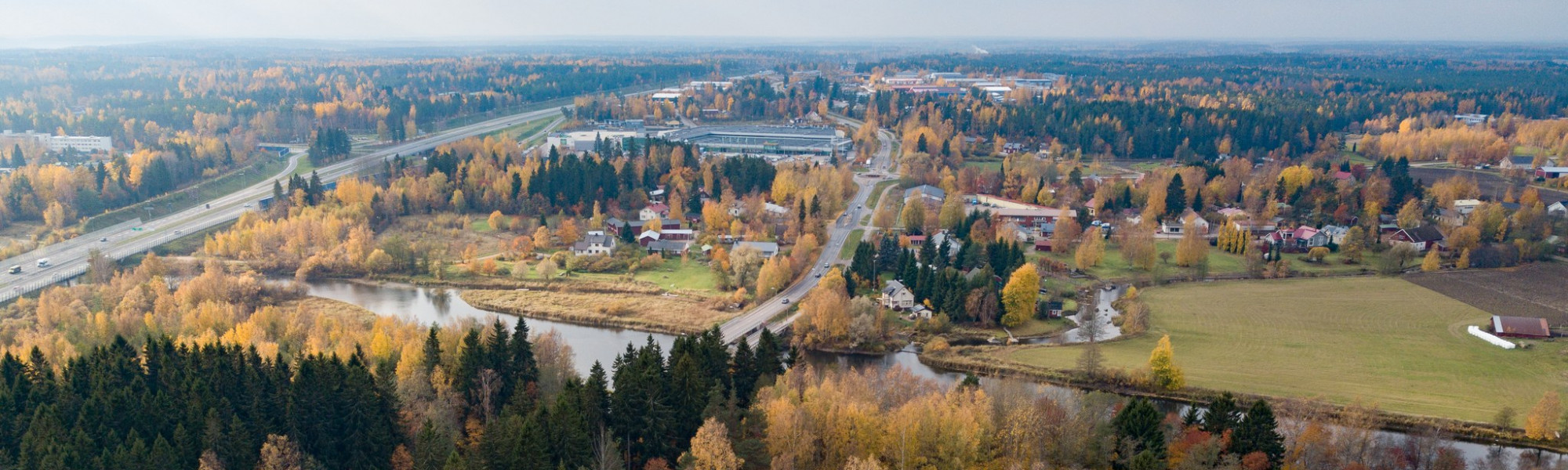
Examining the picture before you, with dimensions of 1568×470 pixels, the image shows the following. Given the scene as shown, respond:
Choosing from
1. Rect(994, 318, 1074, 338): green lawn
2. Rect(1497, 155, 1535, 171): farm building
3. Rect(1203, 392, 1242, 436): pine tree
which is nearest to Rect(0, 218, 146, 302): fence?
Rect(994, 318, 1074, 338): green lawn

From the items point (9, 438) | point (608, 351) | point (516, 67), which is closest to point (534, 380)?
point (608, 351)

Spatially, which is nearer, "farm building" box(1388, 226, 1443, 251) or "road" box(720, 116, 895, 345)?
"road" box(720, 116, 895, 345)

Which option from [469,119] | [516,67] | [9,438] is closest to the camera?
[9,438]

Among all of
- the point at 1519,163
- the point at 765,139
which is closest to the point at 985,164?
the point at 765,139

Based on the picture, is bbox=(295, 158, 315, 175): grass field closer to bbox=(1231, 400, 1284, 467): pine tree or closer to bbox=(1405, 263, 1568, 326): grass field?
bbox=(1231, 400, 1284, 467): pine tree

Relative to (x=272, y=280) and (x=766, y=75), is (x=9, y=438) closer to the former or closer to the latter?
(x=272, y=280)

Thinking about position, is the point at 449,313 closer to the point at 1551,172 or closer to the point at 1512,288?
the point at 1512,288
